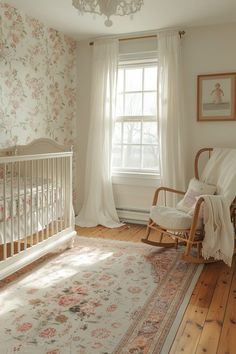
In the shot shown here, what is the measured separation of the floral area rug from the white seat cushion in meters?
0.30

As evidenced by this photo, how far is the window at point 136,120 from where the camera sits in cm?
396

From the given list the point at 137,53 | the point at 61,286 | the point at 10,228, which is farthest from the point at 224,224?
the point at 137,53

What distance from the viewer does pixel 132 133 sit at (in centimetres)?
409

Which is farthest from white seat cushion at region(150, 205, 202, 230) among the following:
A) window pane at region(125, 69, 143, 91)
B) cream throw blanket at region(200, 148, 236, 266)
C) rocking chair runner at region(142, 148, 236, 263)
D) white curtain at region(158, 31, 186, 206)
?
window pane at region(125, 69, 143, 91)

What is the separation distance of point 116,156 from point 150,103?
29.5 inches

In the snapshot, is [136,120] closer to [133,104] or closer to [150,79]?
[133,104]

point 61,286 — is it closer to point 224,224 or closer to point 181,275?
point 181,275

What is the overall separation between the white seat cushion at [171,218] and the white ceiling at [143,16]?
71.3 inches

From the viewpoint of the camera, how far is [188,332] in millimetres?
1795

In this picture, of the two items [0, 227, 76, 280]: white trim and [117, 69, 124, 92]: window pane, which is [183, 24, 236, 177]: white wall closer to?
[117, 69, 124, 92]: window pane

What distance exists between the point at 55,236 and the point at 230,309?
1470 mm

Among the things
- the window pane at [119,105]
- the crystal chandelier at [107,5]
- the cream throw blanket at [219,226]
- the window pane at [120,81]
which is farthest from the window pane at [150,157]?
the crystal chandelier at [107,5]

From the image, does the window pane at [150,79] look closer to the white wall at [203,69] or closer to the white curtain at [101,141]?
the white wall at [203,69]

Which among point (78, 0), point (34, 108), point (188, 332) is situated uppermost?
point (78, 0)
